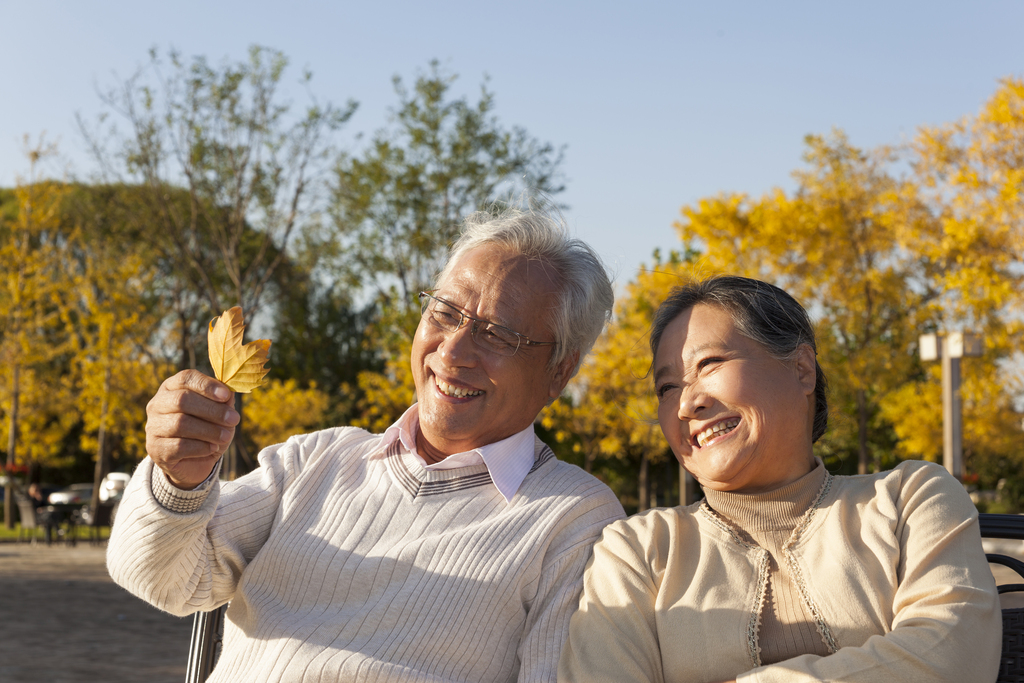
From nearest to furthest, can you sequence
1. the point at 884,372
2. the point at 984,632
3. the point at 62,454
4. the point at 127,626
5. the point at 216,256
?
the point at 984,632
the point at 127,626
the point at 884,372
the point at 216,256
the point at 62,454

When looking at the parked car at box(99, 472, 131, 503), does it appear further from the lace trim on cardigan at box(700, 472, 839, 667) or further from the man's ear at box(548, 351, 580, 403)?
the lace trim on cardigan at box(700, 472, 839, 667)

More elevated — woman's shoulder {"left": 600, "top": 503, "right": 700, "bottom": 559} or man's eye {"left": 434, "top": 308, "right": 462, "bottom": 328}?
man's eye {"left": 434, "top": 308, "right": 462, "bottom": 328}

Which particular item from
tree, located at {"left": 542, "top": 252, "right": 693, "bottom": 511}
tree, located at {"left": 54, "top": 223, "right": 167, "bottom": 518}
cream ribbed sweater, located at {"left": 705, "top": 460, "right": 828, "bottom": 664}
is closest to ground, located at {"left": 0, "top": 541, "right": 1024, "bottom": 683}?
cream ribbed sweater, located at {"left": 705, "top": 460, "right": 828, "bottom": 664}

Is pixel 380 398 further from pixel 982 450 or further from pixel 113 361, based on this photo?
pixel 982 450

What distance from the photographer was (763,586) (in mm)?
1952

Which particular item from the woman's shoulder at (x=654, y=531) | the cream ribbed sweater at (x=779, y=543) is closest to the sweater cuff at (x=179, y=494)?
the woman's shoulder at (x=654, y=531)

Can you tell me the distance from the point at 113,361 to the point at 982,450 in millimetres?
17673

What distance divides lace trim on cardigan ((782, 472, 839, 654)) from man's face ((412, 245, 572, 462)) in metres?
0.77

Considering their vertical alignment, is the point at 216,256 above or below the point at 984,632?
above

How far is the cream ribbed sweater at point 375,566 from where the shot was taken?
2.05 meters

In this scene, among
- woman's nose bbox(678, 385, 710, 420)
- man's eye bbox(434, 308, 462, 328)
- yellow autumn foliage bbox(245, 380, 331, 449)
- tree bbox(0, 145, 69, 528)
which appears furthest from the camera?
yellow autumn foliage bbox(245, 380, 331, 449)

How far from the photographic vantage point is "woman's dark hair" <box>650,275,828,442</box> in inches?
82.4

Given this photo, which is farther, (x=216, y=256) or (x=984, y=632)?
(x=216, y=256)

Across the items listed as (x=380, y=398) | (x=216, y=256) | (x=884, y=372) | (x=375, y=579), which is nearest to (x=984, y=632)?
(x=375, y=579)
